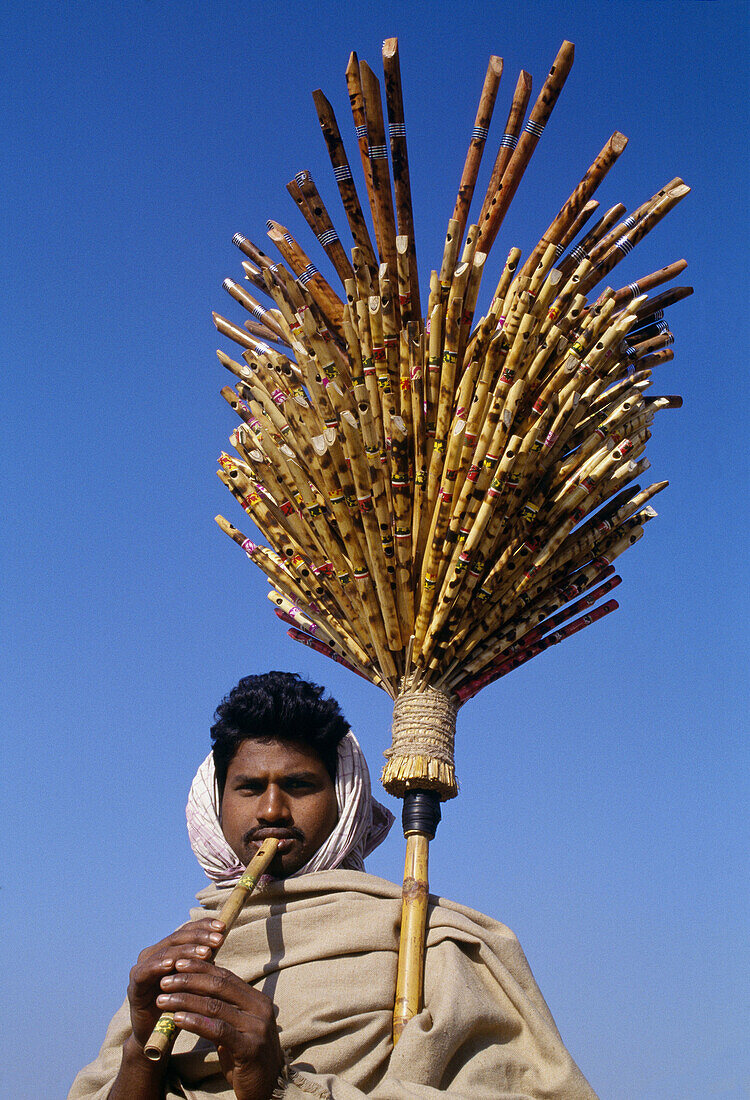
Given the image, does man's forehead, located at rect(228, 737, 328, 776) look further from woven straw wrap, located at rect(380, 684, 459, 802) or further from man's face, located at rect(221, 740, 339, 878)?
woven straw wrap, located at rect(380, 684, 459, 802)

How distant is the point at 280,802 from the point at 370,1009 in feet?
2.21

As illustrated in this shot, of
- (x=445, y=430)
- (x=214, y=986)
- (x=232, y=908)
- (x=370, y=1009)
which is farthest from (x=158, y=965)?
(x=445, y=430)

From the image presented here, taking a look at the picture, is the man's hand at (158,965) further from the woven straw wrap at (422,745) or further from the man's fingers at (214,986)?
the woven straw wrap at (422,745)

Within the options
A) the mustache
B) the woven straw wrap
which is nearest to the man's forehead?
the mustache

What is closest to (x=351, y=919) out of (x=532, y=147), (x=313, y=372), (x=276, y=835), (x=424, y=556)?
(x=276, y=835)

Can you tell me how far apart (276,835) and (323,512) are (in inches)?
38.6

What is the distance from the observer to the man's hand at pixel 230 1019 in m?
2.57

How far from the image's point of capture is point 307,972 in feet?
9.84

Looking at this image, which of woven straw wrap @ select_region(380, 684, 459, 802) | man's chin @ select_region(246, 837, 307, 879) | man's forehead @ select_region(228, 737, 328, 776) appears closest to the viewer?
woven straw wrap @ select_region(380, 684, 459, 802)

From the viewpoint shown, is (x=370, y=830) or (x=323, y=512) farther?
(x=370, y=830)

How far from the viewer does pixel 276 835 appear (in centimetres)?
333

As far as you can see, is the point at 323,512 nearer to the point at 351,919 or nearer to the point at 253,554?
the point at 253,554

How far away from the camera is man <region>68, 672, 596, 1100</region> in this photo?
2656 mm

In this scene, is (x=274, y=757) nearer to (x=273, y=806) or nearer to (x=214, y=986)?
(x=273, y=806)
